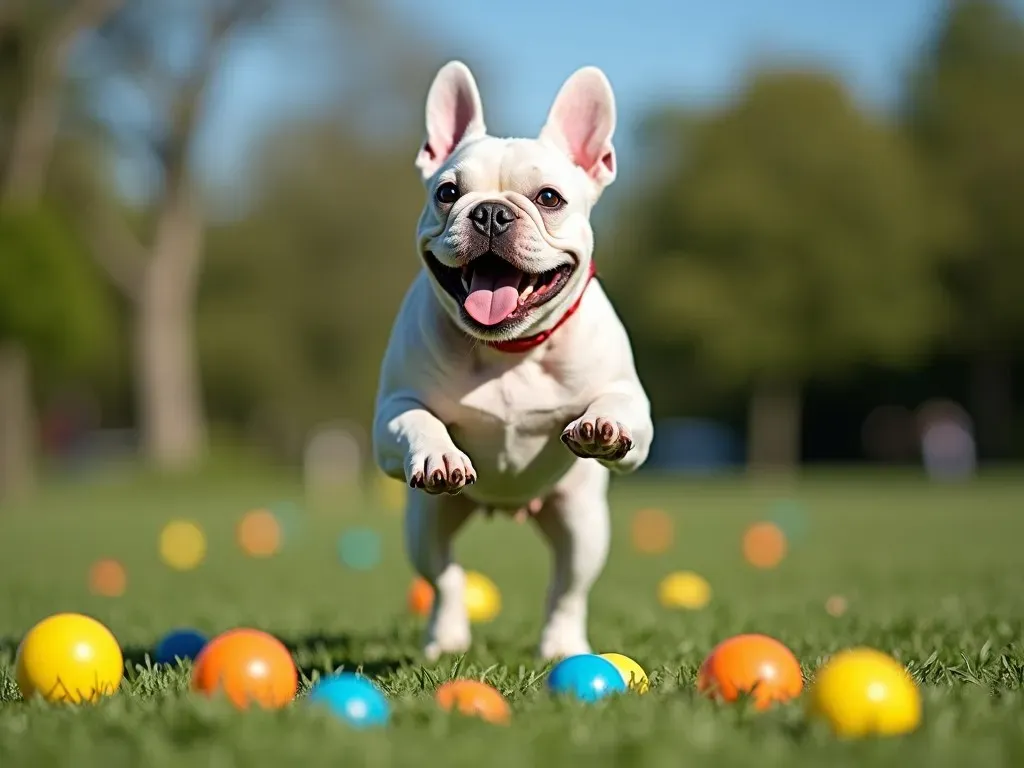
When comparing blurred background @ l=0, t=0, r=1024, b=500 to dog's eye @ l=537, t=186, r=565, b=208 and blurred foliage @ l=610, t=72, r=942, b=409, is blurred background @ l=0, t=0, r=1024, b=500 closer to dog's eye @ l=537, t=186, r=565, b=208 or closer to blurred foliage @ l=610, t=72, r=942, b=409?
blurred foliage @ l=610, t=72, r=942, b=409

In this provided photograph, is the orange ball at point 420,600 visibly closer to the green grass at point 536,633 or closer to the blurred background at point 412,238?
the green grass at point 536,633

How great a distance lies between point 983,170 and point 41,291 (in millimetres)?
27500

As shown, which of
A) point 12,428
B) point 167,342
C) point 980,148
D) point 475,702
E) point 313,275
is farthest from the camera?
point 313,275

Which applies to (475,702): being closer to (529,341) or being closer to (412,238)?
(529,341)

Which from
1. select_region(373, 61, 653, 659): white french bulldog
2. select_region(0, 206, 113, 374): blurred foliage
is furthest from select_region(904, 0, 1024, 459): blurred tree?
select_region(373, 61, 653, 659): white french bulldog

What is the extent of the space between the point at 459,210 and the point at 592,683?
A: 1790 millimetres

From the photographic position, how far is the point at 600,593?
28.9 feet

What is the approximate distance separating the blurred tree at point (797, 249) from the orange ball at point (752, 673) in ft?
103

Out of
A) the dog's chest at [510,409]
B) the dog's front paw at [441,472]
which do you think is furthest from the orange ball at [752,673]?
the dog's chest at [510,409]

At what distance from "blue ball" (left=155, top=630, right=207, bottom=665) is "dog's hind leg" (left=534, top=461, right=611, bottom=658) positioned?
58.1 inches

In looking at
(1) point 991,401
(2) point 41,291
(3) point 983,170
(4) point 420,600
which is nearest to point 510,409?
(4) point 420,600

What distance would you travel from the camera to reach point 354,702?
3391 millimetres

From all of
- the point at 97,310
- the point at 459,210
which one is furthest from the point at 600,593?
the point at 97,310

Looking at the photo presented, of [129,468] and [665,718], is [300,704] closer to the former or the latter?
[665,718]
